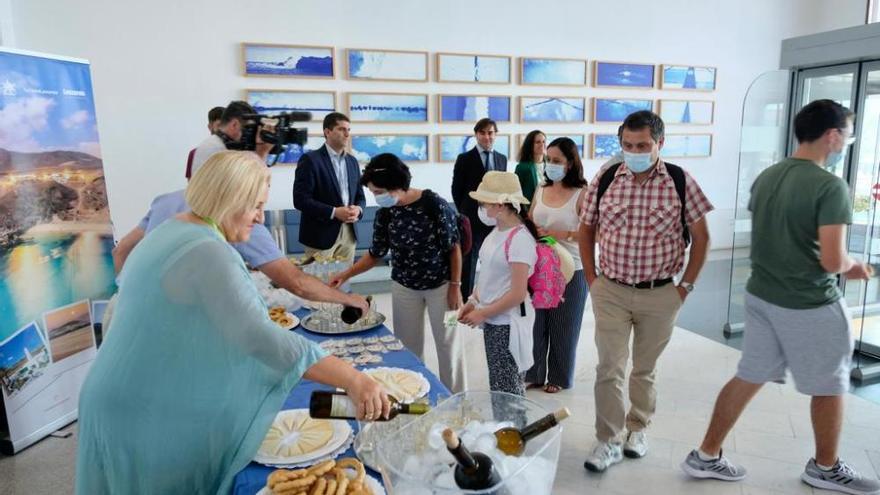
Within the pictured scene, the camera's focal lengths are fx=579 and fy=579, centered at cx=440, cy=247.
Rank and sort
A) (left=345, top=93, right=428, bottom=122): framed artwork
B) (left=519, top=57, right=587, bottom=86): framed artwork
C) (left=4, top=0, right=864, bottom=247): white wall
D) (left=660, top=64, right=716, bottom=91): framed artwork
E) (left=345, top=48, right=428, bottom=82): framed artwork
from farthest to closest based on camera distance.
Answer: (left=660, top=64, right=716, bottom=91): framed artwork → (left=519, top=57, right=587, bottom=86): framed artwork → (left=345, top=93, right=428, bottom=122): framed artwork → (left=345, top=48, right=428, bottom=82): framed artwork → (left=4, top=0, right=864, bottom=247): white wall

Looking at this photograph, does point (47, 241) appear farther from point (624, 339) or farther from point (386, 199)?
point (624, 339)

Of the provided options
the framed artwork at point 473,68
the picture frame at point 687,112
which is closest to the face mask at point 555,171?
the framed artwork at point 473,68

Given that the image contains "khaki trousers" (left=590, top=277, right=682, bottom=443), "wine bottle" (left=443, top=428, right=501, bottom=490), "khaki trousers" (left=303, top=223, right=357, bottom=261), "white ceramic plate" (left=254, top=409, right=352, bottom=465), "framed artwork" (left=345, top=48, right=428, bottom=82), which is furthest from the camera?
"framed artwork" (left=345, top=48, right=428, bottom=82)

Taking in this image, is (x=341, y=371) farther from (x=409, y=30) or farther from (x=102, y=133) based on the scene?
(x=409, y=30)

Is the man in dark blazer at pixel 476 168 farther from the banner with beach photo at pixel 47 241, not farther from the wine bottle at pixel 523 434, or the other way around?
the wine bottle at pixel 523 434

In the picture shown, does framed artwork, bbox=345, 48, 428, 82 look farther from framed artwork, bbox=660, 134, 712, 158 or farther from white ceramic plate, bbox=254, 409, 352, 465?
white ceramic plate, bbox=254, 409, 352, 465

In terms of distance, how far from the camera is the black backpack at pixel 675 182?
244 centimetres

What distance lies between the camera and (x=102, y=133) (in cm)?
530

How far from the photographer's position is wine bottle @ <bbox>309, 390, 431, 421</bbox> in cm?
130

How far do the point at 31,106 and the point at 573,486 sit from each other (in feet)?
10.7

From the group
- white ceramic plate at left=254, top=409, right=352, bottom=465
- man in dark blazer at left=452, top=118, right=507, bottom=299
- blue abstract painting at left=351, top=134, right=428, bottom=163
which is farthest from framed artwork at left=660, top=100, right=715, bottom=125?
white ceramic plate at left=254, top=409, right=352, bottom=465

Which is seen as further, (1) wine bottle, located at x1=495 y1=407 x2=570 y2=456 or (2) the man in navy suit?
(2) the man in navy suit

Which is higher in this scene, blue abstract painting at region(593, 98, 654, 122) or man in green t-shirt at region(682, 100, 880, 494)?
blue abstract painting at region(593, 98, 654, 122)

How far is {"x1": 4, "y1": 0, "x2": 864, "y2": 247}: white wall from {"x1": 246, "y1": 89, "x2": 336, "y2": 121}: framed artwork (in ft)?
0.27
